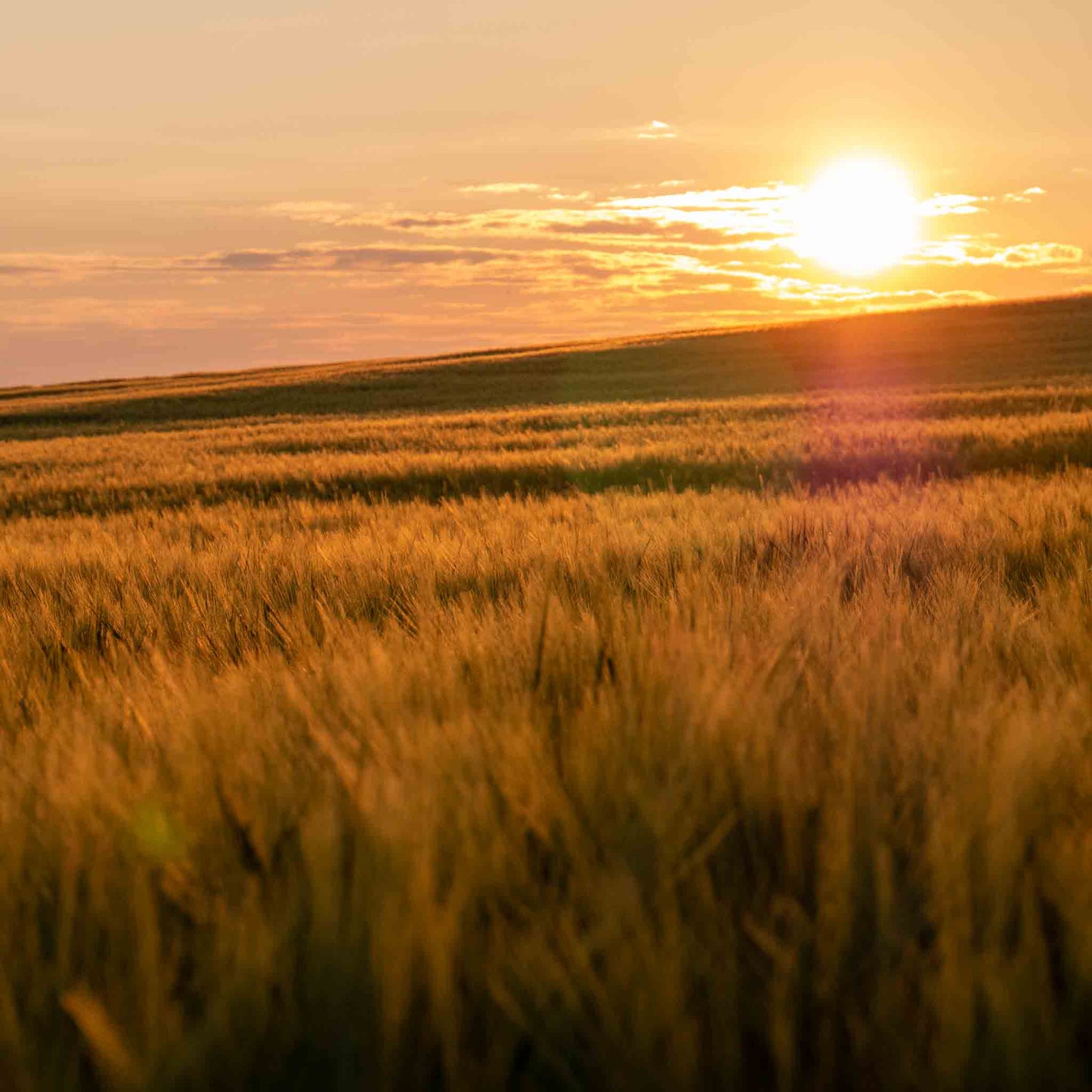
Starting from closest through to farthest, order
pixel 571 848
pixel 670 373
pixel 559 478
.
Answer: pixel 571 848 < pixel 559 478 < pixel 670 373

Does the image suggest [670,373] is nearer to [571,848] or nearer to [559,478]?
[559,478]

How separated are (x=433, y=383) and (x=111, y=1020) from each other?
3933 cm

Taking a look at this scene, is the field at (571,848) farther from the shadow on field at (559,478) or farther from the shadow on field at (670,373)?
the shadow on field at (670,373)

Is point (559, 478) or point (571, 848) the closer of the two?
point (571, 848)

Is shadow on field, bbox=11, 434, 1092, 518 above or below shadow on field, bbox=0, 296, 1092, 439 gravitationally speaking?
below

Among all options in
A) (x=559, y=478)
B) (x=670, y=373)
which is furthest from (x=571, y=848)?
(x=670, y=373)

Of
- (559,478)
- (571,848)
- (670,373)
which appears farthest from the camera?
(670,373)

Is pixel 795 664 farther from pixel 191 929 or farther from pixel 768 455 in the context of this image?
pixel 768 455

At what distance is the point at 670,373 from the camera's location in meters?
37.1

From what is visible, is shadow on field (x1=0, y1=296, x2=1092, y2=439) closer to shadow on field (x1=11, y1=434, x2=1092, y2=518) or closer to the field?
shadow on field (x1=11, y1=434, x2=1092, y2=518)

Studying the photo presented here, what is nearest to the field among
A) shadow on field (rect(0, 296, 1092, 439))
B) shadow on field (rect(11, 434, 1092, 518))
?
shadow on field (rect(11, 434, 1092, 518))

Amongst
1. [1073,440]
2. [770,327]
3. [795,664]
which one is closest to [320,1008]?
[795,664]

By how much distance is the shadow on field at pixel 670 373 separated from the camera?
3047 centimetres

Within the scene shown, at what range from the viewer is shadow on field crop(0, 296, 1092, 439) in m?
30.5
